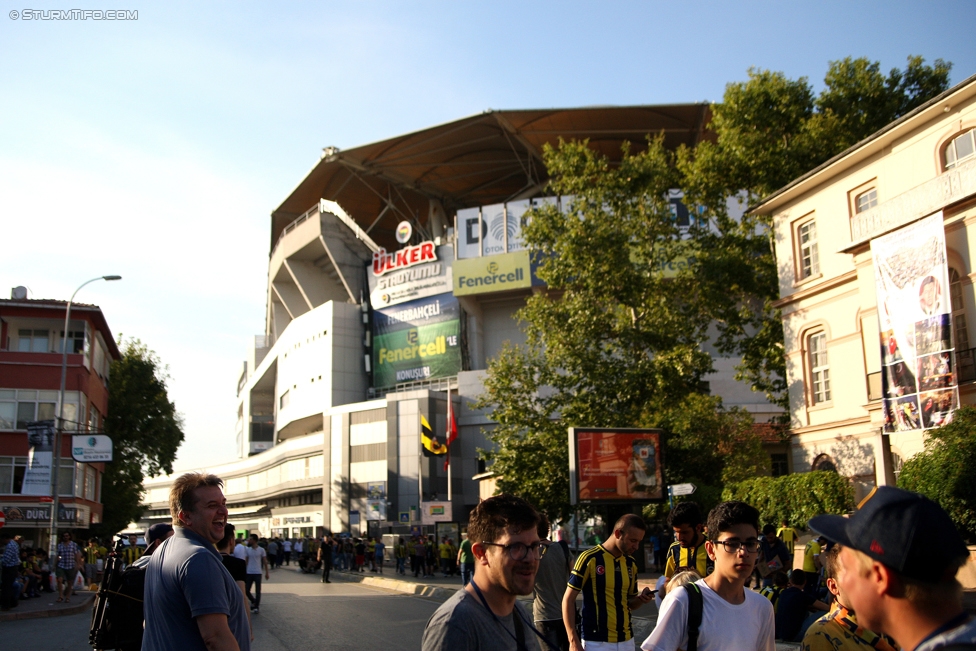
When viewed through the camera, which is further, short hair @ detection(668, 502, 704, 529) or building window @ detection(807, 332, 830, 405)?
building window @ detection(807, 332, 830, 405)

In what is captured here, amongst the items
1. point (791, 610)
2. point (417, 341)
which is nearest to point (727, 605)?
point (791, 610)

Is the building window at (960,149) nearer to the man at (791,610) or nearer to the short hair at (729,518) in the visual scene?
the man at (791,610)

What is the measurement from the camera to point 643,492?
90.2 feet

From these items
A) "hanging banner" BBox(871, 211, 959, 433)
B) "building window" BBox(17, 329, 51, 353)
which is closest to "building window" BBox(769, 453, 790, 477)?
"hanging banner" BBox(871, 211, 959, 433)

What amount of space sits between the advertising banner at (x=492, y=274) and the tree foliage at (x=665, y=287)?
27.1 metres

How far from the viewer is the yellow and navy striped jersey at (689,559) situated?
23.3ft

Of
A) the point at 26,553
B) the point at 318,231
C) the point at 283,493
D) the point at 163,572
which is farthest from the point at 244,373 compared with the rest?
the point at 163,572

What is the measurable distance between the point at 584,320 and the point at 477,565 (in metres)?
29.7

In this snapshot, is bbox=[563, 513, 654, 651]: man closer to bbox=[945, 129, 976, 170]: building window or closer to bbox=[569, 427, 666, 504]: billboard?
bbox=[569, 427, 666, 504]: billboard

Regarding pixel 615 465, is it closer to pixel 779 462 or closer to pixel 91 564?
pixel 91 564

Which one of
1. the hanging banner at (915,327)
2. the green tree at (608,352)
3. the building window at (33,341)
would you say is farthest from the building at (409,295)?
the hanging banner at (915,327)

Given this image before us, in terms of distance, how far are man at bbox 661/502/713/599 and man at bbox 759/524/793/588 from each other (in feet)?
24.2

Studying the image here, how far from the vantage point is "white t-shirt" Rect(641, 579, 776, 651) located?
4367mm

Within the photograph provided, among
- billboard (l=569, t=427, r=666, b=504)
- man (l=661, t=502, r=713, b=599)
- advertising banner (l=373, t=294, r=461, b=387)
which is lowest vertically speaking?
man (l=661, t=502, r=713, b=599)
